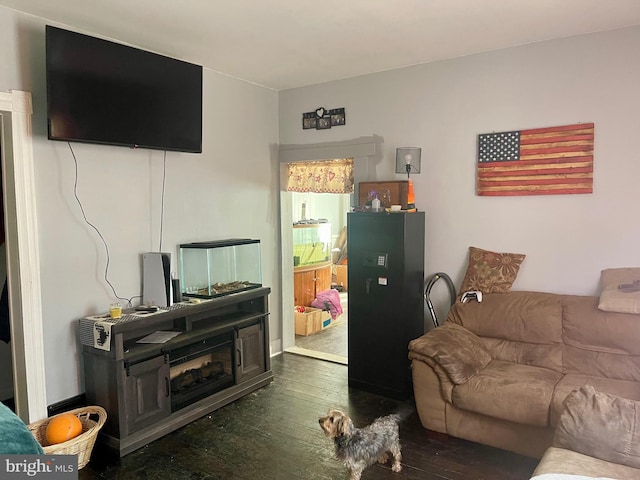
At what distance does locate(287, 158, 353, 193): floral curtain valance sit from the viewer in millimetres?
4461

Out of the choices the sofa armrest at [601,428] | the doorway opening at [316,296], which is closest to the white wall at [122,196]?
the doorway opening at [316,296]

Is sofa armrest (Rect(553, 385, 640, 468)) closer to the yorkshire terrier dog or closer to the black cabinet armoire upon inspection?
the yorkshire terrier dog

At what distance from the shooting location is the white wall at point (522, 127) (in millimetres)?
3184

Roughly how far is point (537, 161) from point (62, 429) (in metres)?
3.61

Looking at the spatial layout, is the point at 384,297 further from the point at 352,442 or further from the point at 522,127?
the point at 522,127

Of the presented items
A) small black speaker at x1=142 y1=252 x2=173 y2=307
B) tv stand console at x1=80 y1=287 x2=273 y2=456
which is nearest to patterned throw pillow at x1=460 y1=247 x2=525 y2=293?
tv stand console at x1=80 y1=287 x2=273 y2=456

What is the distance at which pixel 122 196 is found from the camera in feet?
11.3

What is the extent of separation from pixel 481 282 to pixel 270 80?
8.70ft

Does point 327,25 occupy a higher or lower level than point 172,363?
higher

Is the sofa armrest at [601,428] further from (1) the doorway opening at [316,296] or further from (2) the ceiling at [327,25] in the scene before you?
(1) the doorway opening at [316,296]

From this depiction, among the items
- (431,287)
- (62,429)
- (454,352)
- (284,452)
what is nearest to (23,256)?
(62,429)

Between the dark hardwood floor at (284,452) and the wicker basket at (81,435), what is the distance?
132 mm

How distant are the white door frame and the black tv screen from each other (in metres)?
0.23

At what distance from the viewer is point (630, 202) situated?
3160 mm
